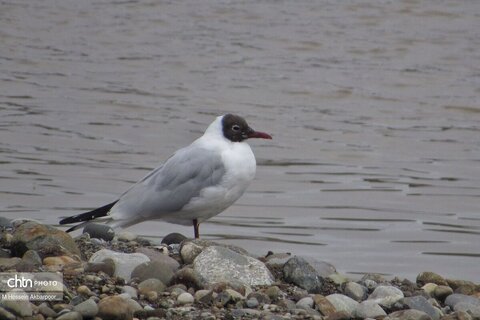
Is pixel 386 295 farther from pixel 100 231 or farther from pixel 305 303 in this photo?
pixel 100 231

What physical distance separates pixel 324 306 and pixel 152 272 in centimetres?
77

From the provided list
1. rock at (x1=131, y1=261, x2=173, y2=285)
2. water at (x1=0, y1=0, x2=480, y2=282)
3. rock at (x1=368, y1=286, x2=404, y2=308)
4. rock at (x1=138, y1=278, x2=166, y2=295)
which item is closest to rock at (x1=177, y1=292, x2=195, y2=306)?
rock at (x1=138, y1=278, x2=166, y2=295)

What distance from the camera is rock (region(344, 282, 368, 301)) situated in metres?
5.48

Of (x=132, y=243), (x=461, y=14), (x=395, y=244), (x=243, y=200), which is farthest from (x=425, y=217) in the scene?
(x=461, y=14)

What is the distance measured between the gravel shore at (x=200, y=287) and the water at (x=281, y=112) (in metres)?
1.41

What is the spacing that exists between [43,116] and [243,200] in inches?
136

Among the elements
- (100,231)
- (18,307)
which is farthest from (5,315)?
(100,231)

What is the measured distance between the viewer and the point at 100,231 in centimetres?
641

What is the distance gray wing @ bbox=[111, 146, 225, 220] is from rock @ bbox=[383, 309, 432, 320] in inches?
70.3

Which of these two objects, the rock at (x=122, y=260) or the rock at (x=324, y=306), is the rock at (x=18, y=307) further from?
→ the rock at (x=324, y=306)

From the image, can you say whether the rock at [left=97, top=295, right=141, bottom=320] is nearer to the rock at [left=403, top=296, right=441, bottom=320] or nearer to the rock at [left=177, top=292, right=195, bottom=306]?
the rock at [left=177, top=292, right=195, bottom=306]

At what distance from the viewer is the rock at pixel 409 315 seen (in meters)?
4.99

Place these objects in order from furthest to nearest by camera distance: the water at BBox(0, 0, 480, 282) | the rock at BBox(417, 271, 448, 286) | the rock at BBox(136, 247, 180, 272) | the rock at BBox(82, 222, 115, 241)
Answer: the water at BBox(0, 0, 480, 282) < the rock at BBox(82, 222, 115, 241) < the rock at BBox(417, 271, 448, 286) < the rock at BBox(136, 247, 180, 272)

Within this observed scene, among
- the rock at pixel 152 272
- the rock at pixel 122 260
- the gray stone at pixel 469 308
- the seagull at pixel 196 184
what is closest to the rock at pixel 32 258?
the rock at pixel 122 260
